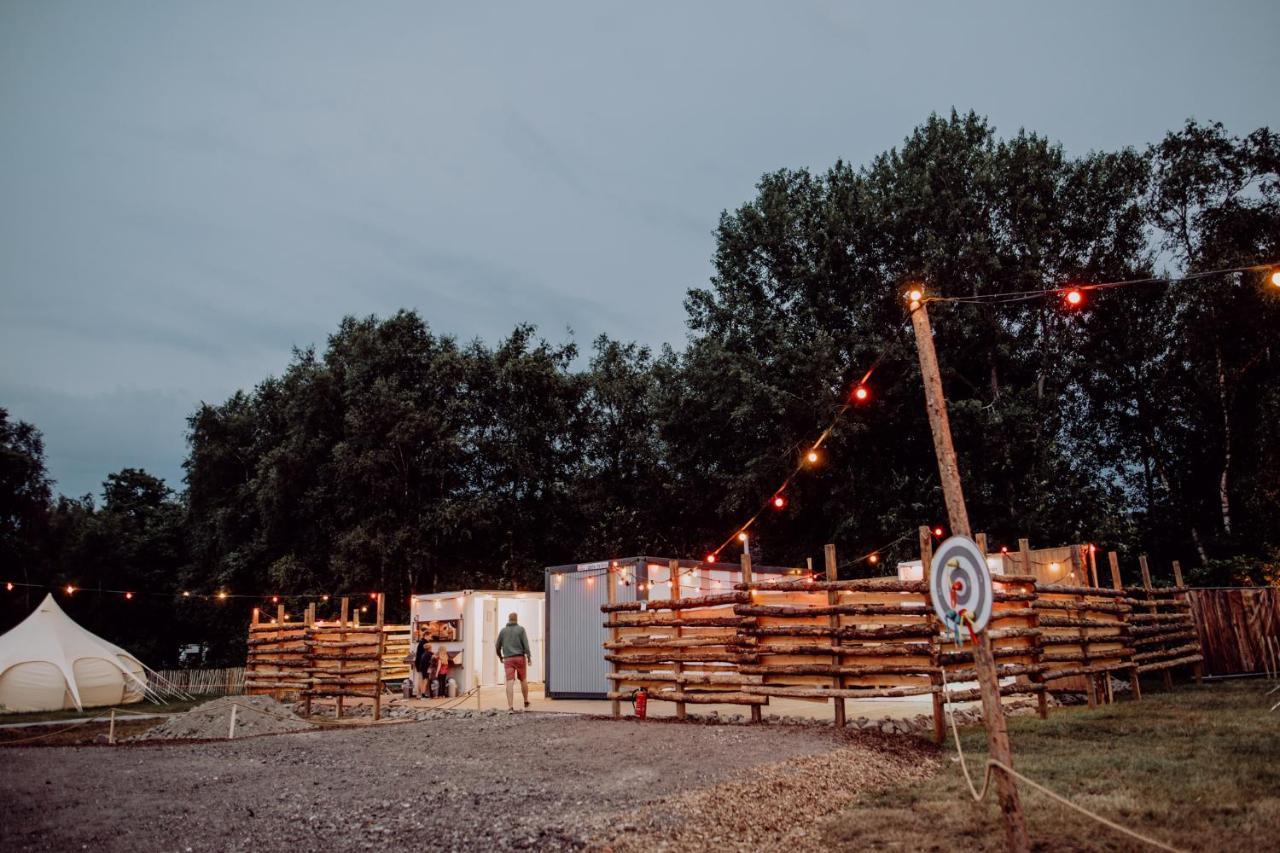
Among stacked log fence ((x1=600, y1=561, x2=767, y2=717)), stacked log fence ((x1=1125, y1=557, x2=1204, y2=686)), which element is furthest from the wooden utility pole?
stacked log fence ((x1=1125, y1=557, x2=1204, y2=686))

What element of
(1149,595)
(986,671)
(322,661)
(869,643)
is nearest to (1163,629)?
(1149,595)

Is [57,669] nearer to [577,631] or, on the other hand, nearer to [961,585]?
[577,631]

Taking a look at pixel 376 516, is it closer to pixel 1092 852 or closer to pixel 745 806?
pixel 745 806

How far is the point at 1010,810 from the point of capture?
4684 millimetres

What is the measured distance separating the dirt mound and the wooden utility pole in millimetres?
13435

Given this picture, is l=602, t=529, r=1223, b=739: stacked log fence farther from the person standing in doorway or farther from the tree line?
the tree line

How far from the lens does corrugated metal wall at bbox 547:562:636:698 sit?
1783 centimetres

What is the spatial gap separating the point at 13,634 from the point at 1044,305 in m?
34.3

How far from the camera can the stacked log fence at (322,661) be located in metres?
17.8

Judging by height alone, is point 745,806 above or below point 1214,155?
below

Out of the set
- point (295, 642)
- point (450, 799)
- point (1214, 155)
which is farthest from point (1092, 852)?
point (1214, 155)

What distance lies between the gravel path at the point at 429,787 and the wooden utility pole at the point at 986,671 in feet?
6.65

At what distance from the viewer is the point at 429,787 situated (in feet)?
25.1

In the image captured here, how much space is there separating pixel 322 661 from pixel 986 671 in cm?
1748
